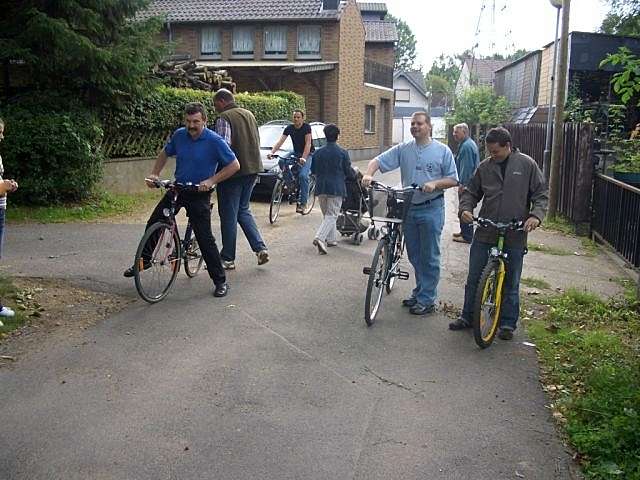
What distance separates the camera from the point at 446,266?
9531 mm

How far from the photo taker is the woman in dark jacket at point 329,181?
980 cm

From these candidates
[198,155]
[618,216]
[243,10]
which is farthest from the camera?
[243,10]

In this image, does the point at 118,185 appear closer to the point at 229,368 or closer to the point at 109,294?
the point at 109,294

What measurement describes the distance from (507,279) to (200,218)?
2.94 meters

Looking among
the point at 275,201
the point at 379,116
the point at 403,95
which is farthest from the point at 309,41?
the point at 403,95

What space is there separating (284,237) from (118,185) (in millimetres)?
4959

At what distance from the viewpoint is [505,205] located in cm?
618

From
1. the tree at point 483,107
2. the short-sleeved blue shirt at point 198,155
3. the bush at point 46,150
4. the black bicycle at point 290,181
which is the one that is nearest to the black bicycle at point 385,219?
the short-sleeved blue shirt at point 198,155

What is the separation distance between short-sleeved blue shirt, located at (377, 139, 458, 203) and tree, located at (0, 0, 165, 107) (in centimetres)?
687

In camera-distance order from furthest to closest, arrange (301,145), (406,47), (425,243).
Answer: (406,47) < (301,145) < (425,243)

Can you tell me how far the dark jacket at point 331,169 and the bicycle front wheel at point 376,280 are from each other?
313 centimetres

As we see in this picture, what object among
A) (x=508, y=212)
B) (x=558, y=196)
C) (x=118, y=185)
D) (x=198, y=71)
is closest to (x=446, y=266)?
(x=508, y=212)

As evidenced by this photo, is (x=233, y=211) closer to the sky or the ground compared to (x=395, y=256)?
closer to the sky

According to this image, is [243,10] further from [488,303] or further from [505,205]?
[488,303]
